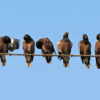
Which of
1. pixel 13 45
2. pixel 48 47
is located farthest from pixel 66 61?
pixel 13 45

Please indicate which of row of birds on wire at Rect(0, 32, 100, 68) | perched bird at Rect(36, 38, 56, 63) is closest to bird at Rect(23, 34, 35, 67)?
row of birds on wire at Rect(0, 32, 100, 68)

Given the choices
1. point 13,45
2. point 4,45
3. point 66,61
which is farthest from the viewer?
point 13,45

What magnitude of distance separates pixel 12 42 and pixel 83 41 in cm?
264

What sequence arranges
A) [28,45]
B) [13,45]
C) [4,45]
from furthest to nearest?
1. [13,45]
2. [4,45]
3. [28,45]

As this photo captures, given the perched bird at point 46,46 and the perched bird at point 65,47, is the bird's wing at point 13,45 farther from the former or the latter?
the perched bird at point 65,47

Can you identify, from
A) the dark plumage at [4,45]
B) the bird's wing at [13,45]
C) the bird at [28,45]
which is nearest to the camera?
the bird at [28,45]

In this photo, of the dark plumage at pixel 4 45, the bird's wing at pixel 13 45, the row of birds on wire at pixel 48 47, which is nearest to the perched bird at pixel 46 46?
the row of birds on wire at pixel 48 47

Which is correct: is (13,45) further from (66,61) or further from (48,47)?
(66,61)

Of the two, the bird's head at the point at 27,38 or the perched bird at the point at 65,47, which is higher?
the bird's head at the point at 27,38

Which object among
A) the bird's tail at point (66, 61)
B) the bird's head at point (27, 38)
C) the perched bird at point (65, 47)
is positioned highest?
the bird's head at point (27, 38)

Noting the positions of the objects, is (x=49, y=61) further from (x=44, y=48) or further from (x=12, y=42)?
(x=12, y=42)

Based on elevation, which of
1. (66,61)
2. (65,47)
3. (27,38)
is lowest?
(66,61)

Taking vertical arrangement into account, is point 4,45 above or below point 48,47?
above

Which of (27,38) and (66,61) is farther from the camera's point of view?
(66,61)
